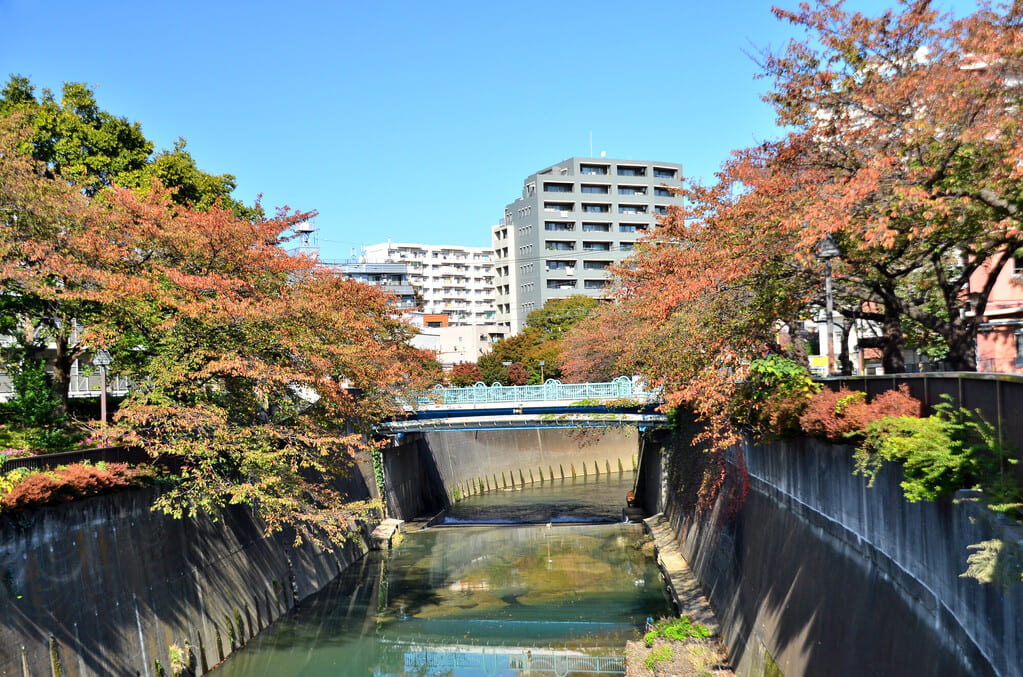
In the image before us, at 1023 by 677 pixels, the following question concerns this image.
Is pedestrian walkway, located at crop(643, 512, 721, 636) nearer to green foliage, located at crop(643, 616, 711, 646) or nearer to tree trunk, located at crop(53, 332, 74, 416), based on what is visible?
green foliage, located at crop(643, 616, 711, 646)

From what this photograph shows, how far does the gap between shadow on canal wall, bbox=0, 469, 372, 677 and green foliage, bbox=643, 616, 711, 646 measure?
1083cm

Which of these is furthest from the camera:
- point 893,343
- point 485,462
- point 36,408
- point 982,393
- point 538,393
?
point 485,462

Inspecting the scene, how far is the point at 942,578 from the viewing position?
1006 centimetres

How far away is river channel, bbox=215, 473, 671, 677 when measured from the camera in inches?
862

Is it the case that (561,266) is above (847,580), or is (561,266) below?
above

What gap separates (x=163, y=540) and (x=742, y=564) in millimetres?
14060

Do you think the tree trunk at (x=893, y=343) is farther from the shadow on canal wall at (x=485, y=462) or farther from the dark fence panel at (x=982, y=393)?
the shadow on canal wall at (x=485, y=462)

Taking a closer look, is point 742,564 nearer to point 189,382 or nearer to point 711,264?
point 711,264

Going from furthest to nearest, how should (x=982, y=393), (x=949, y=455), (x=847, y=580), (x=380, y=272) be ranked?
(x=380, y=272)
(x=847, y=580)
(x=982, y=393)
(x=949, y=455)

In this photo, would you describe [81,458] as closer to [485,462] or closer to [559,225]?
[485,462]

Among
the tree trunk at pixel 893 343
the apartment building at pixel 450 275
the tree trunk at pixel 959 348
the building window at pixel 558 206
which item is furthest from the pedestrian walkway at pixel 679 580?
the apartment building at pixel 450 275

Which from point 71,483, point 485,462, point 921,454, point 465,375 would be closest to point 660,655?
point 921,454

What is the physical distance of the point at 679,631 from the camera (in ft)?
66.8

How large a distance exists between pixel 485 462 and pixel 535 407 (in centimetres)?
1949
